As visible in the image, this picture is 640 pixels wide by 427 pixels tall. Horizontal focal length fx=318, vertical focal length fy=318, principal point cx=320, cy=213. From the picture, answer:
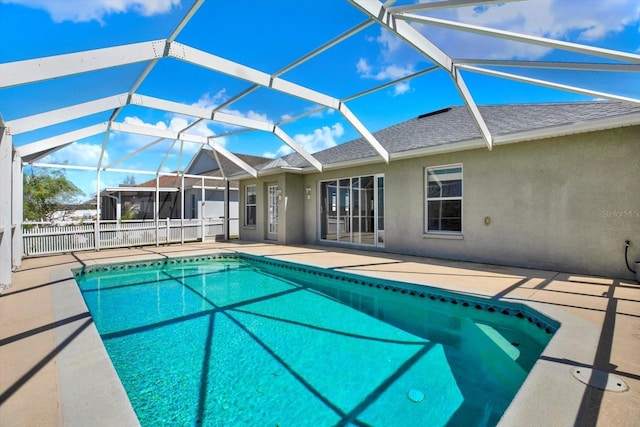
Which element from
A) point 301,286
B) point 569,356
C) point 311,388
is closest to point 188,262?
point 301,286

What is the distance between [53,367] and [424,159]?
30.1 ft

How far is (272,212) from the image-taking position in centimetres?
1459

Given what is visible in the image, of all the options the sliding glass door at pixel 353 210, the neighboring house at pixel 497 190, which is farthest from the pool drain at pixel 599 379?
the sliding glass door at pixel 353 210

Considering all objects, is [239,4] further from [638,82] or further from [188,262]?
[188,262]

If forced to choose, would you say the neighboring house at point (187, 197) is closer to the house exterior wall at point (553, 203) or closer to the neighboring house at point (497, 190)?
the neighboring house at point (497, 190)

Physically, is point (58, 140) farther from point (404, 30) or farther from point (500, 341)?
point (500, 341)

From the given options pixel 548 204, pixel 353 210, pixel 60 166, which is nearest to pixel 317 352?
pixel 548 204

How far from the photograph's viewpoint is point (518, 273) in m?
7.04

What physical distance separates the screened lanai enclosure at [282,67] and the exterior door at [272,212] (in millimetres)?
3732

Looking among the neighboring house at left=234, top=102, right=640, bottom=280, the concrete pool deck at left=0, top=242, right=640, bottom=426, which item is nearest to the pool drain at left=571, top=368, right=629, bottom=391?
the concrete pool deck at left=0, top=242, right=640, bottom=426

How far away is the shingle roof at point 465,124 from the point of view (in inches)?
278

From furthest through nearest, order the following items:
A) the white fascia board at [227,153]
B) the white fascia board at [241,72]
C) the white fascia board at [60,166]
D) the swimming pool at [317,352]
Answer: the white fascia board at [227,153], the white fascia board at [60,166], the white fascia board at [241,72], the swimming pool at [317,352]

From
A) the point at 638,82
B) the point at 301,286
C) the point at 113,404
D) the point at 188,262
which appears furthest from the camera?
the point at 188,262

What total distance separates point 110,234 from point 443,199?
12.1m
